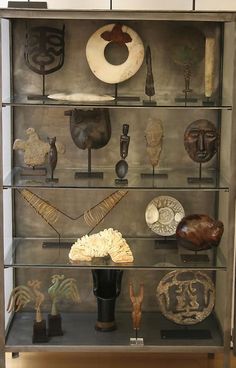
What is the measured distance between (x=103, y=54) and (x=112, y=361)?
1484 millimetres

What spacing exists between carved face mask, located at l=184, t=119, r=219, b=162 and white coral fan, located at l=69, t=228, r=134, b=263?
52 cm

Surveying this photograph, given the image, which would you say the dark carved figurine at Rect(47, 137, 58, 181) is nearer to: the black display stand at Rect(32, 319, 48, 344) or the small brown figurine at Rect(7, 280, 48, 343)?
the small brown figurine at Rect(7, 280, 48, 343)

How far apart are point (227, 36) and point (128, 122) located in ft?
2.04

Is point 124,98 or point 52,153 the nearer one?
point 52,153

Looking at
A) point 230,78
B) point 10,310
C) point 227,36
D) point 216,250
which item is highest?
point 227,36

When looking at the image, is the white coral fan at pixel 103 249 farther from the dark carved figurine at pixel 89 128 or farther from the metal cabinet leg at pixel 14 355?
the metal cabinet leg at pixel 14 355

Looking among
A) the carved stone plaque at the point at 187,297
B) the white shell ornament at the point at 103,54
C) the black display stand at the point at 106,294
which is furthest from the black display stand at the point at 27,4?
the carved stone plaque at the point at 187,297

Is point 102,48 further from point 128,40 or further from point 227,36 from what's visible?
point 227,36

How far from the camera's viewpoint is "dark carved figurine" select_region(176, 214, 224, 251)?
3.20 meters

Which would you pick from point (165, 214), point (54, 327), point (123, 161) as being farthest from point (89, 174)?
point (54, 327)

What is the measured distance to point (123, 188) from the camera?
3.22 metres

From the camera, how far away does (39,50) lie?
131 inches

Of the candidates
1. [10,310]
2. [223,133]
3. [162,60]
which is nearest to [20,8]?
[162,60]

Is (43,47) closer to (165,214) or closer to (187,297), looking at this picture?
(165,214)
